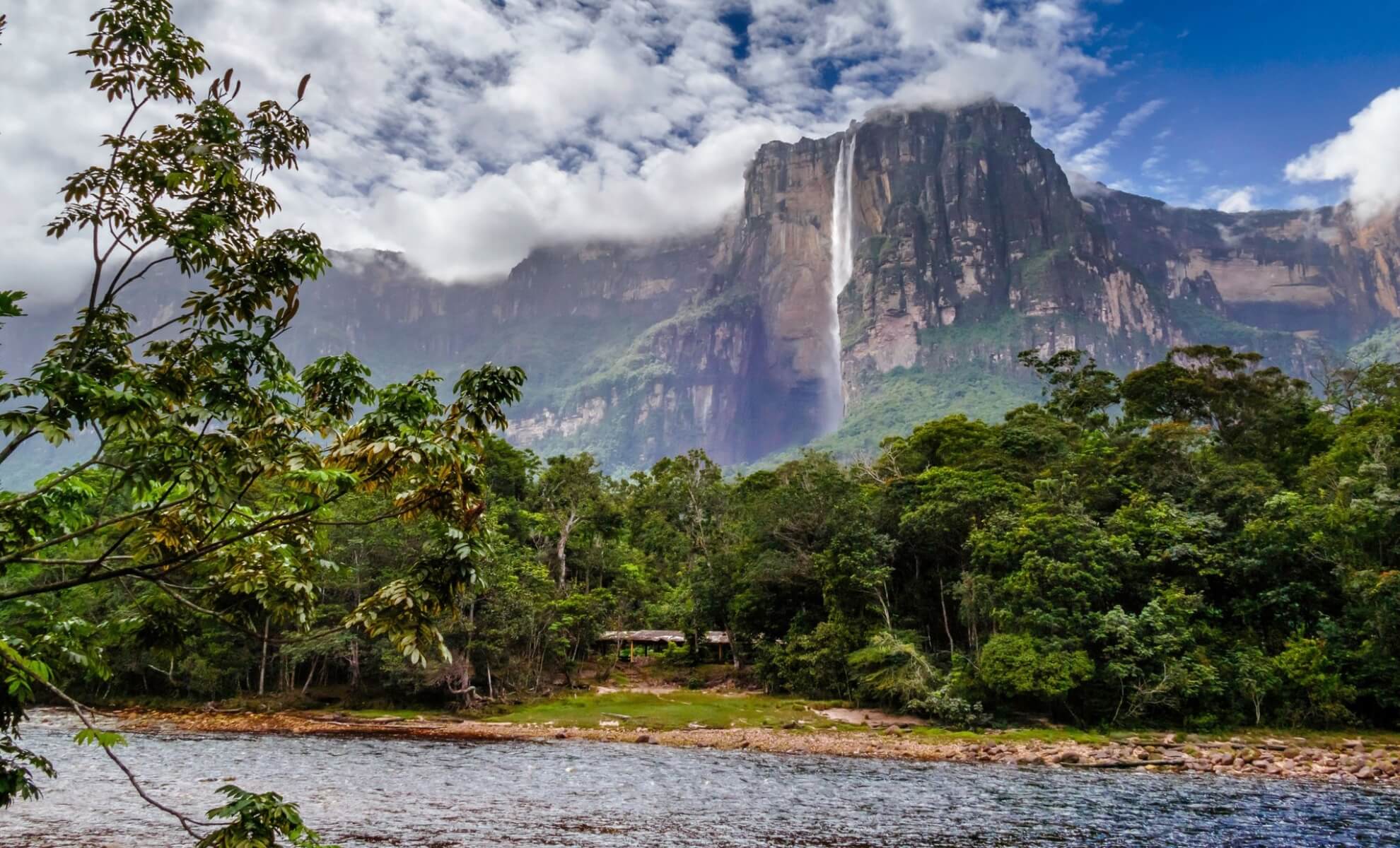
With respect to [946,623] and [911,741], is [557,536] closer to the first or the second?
[946,623]

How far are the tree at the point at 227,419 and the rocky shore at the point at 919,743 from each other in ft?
86.4

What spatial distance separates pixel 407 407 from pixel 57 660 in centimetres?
338

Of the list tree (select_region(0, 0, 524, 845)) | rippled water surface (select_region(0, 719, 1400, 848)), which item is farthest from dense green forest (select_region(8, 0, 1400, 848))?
rippled water surface (select_region(0, 719, 1400, 848))

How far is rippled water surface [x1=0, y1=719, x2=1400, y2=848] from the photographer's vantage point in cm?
1653

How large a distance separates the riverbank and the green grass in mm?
319

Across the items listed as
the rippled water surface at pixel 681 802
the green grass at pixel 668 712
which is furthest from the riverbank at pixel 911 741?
the rippled water surface at pixel 681 802

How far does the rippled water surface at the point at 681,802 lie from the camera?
16.5 m

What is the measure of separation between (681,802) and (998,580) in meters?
19.9

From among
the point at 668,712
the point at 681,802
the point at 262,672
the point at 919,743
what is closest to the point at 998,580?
the point at 919,743

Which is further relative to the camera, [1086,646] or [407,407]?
Answer: [1086,646]

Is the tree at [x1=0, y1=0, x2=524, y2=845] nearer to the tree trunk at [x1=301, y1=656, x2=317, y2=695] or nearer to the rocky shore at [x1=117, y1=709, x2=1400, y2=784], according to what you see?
the rocky shore at [x1=117, y1=709, x2=1400, y2=784]

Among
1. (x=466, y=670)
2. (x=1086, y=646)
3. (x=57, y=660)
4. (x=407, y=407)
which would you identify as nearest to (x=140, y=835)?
(x=57, y=660)

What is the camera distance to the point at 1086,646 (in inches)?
1259

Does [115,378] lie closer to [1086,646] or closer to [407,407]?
[407,407]
